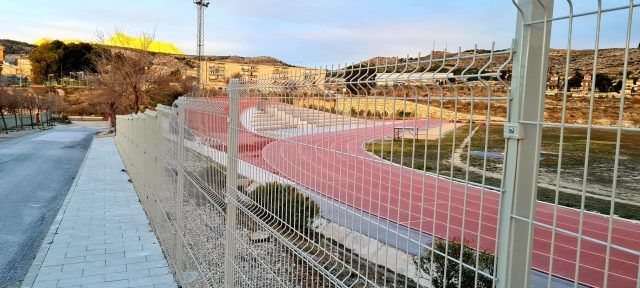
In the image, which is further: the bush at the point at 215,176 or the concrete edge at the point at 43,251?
the concrete edge at the point at 43,251

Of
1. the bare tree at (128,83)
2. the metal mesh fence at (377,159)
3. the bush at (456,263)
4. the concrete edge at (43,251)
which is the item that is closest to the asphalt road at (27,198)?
the concrete edge at (43,251)

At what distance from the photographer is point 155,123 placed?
7555mm

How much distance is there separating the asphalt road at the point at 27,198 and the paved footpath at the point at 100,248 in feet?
0.94

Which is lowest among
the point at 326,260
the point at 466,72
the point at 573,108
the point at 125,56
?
the point at 326,260

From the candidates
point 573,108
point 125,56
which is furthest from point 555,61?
point 125,56

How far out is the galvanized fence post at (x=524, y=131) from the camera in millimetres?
1438

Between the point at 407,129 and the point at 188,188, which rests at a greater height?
the point at 407,129

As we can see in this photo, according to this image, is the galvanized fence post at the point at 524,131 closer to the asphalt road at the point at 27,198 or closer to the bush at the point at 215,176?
the bush at the point at 215,176

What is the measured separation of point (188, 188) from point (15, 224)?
5.63m

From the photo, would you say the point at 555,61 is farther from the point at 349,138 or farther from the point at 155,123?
the point at 155,123

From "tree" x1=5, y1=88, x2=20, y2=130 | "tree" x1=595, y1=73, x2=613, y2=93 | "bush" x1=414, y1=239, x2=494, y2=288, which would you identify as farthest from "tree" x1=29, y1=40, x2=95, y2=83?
"tree" x1=595, y1=73, x2=613, y2=93

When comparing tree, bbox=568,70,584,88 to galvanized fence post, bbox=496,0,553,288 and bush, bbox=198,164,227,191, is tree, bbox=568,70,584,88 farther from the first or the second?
bush, bbox=198,164,227,191

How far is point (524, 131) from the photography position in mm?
1440

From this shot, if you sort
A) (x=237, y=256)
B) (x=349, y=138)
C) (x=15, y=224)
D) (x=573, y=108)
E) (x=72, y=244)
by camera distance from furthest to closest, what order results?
(x=15, y=224)
(x=72, y=244)
(x=237, y=256)
(x=349, y=138)
(x=573, y=108)
